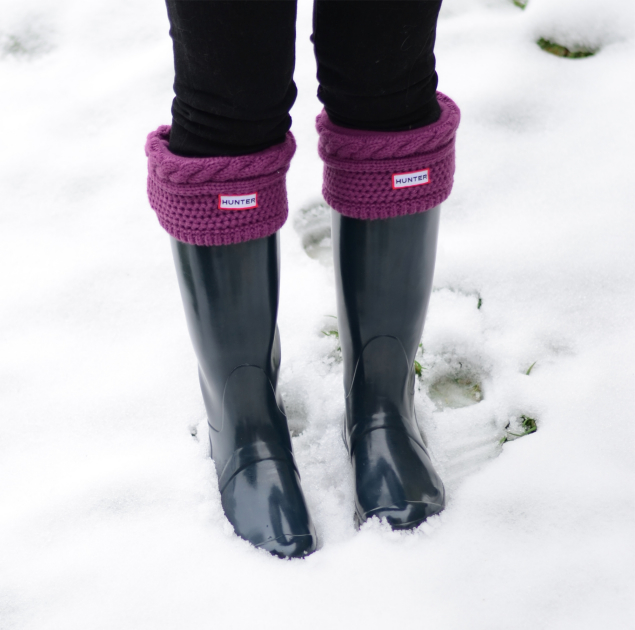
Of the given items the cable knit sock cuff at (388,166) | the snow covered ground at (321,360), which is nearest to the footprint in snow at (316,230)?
the snow covered ground at (321,360)

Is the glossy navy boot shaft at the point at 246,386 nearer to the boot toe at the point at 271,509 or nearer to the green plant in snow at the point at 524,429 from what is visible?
the boot toe at the point at 271,509

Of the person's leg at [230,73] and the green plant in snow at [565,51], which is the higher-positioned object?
the person's leg at [230,73]

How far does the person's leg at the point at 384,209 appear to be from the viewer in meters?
0.62

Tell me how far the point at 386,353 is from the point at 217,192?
330 millimetres

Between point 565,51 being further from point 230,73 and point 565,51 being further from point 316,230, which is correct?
point 230,73

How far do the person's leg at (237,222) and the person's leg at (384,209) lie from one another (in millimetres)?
62

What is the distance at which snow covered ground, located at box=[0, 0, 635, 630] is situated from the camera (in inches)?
29.1

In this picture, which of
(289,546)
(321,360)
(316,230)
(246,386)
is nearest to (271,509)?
(289,546)

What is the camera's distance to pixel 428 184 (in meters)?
0.72

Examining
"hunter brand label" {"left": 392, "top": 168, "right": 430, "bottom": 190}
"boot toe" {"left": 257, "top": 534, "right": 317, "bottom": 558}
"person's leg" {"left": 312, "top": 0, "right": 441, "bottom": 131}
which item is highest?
"person's leg" {"left": 312, "top": 0, "right": 441, "bottom": 131}

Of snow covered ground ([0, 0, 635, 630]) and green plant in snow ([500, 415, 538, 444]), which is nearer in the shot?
snow covered ground ([0, 0, 635, 630])

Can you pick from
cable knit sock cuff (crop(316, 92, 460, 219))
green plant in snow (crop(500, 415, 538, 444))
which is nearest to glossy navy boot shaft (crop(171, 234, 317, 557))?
cable knit sock cuff (crop(316, 92, 460, 219))

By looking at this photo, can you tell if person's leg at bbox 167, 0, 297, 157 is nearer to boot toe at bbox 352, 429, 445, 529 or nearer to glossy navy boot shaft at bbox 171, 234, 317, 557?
glossy navy boot shaft at bbox 171, 234, 317, 557

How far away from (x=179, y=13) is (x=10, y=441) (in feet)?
2.24
